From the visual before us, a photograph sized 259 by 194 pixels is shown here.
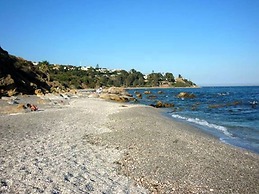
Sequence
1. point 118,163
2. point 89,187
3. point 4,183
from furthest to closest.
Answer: point 118,163
point 89,187
point 4,183

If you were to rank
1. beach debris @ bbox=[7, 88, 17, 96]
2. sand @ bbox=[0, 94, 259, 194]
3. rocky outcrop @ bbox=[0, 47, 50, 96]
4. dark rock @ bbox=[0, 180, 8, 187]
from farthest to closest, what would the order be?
rocky outcrop @ bbox=[0, 47, 50, 96]
beach debris @ bbox=[7, 88, 17, 96]
sand @ bbox=[0, 94, 259, 194]
dark rock @ bbox=[0, 180, 8, 187]

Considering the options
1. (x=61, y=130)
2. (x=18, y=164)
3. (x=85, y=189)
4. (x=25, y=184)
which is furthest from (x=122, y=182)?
(x=61, y=130)

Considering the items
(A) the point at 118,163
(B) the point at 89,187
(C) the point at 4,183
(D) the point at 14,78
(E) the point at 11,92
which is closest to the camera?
(C) the point at 4,183

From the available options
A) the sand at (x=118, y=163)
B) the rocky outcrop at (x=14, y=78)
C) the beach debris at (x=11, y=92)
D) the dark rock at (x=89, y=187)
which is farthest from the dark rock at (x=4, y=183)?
the beach debris at (x=11, y=92)

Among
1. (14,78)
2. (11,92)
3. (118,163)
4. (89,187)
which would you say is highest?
(14,78)

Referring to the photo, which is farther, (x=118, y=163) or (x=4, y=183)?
(x=118, y=163)

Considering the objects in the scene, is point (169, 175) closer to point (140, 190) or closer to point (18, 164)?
point (140, 190)

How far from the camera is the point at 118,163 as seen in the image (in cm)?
975

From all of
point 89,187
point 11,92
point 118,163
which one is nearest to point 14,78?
point 11,92

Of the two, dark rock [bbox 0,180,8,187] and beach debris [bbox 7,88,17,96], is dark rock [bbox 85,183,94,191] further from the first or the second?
beach debris [bbox 7,88,17,96]

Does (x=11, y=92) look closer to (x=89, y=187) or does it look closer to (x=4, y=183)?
(x=4, y=183)

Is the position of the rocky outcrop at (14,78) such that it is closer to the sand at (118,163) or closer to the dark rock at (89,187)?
the sand at (118,163)

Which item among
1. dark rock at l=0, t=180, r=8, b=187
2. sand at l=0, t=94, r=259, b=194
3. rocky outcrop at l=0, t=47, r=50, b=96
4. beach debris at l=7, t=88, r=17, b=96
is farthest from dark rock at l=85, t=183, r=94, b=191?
beach debris at l=7, t=88, r=17, b=96

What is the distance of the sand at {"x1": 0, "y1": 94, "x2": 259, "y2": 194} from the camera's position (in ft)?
24.4
